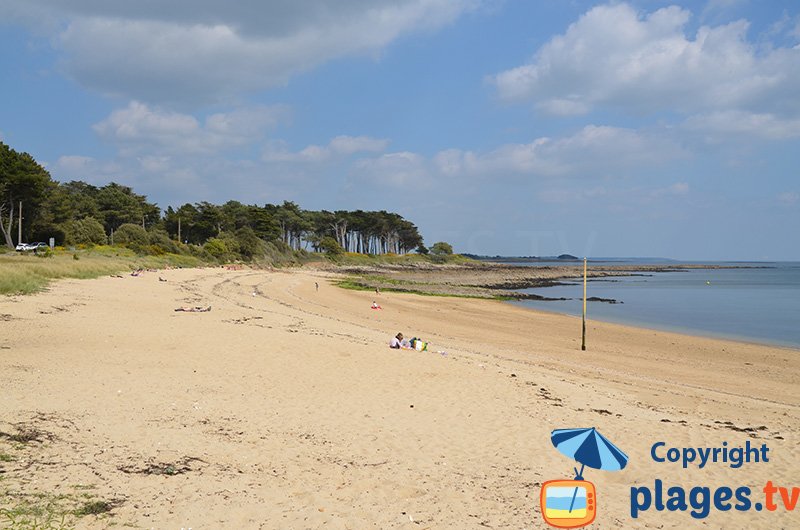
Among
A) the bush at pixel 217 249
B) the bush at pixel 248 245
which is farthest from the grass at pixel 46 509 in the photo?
the bush at pixel 248 245

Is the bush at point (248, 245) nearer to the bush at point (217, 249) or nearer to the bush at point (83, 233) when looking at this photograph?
the bush at point (217, 249)

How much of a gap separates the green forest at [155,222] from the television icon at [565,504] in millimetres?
50725

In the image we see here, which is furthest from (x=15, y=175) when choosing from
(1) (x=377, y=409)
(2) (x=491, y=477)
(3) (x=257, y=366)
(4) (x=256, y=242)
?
(2) (x=491, y=477)

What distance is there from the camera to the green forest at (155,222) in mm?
47094

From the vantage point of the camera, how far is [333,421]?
7656mm

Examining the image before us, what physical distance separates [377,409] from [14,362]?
21.3ft

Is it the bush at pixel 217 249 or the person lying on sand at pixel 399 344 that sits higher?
the bush at pixel 217 249

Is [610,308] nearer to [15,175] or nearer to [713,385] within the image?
[713,385]

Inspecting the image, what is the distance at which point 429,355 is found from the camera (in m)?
Answer: 13.2

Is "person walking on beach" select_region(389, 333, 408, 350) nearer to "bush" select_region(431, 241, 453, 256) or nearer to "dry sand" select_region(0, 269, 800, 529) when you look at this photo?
"dry sand" select_region(0, 269, 800, 529)

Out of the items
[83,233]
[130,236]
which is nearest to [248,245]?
[130,236]

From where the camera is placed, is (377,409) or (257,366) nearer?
(377,409)

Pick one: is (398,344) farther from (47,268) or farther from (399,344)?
(47,268)

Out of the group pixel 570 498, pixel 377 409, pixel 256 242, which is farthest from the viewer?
pixel 256 242
